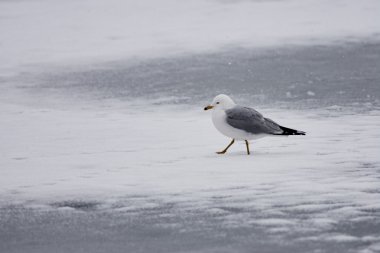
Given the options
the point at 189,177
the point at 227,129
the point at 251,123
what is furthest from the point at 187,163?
Answer: the point at 251,123

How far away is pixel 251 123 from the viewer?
763 cm

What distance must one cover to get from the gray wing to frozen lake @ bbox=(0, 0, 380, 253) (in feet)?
0.80

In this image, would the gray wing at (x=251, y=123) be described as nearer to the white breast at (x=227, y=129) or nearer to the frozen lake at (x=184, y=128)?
the white breast at (x=227, y=129)

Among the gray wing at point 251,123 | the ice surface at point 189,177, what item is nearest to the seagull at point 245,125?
the gray wing at point 251,123

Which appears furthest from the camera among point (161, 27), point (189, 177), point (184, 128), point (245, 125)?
point (161, 27)

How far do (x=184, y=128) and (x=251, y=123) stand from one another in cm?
149

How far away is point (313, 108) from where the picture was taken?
9.71 m

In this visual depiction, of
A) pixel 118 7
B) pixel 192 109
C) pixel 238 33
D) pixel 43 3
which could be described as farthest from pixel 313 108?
pixel 43 3

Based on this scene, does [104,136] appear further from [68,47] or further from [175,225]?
[68,47]

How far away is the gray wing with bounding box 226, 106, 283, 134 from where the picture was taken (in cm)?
763

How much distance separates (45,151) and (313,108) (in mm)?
3396

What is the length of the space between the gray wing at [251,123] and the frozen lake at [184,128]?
0.25 m

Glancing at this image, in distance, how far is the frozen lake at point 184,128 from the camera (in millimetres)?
5172

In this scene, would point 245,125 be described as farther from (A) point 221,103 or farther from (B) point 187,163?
(B) point 187,163
